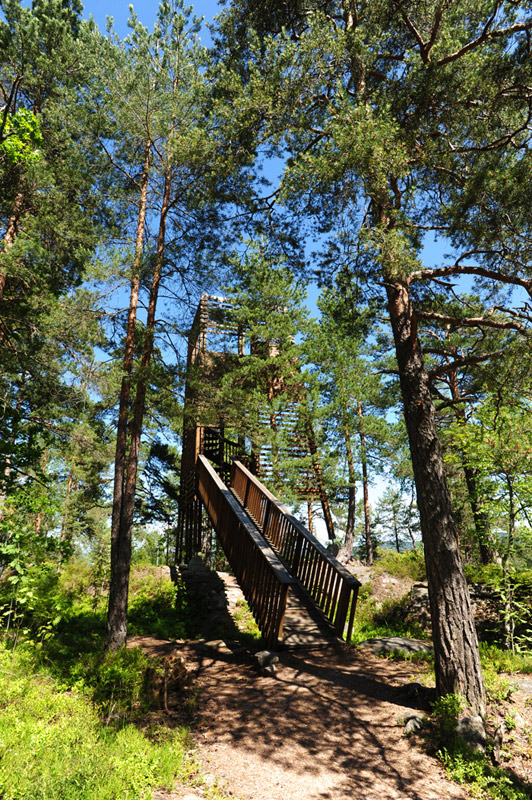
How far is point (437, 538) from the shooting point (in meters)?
4.90

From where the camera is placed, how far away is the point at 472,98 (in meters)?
5.76

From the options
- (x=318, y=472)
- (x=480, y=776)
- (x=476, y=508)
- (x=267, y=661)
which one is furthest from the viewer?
(x=318, y=472)

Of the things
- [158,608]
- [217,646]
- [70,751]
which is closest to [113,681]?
[70,751]

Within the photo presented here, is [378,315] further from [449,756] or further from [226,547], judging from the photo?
[449,756]

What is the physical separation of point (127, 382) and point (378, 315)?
15.8 feet

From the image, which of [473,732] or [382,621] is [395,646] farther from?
[473,732]

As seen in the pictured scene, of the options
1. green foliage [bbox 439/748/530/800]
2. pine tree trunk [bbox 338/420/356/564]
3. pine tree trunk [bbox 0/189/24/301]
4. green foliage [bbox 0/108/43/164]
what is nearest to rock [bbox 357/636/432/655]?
green foliage [bbox 439/748/530/800]

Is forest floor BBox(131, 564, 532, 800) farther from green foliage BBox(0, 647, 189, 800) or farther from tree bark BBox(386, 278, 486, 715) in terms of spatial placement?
tree bark BBox(386, 278, 486, 715)

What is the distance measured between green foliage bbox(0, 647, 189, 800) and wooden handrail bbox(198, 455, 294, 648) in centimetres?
227

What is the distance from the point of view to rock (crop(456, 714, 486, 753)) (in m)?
3.89

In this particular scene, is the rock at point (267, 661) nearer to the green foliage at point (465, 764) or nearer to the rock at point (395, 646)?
the rock at point (395, 646)

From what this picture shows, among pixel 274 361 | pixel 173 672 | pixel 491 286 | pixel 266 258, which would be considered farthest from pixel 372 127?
pixel 274 361

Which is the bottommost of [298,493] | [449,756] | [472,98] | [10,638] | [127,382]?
[449,756]

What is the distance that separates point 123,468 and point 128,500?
136 centimetres
